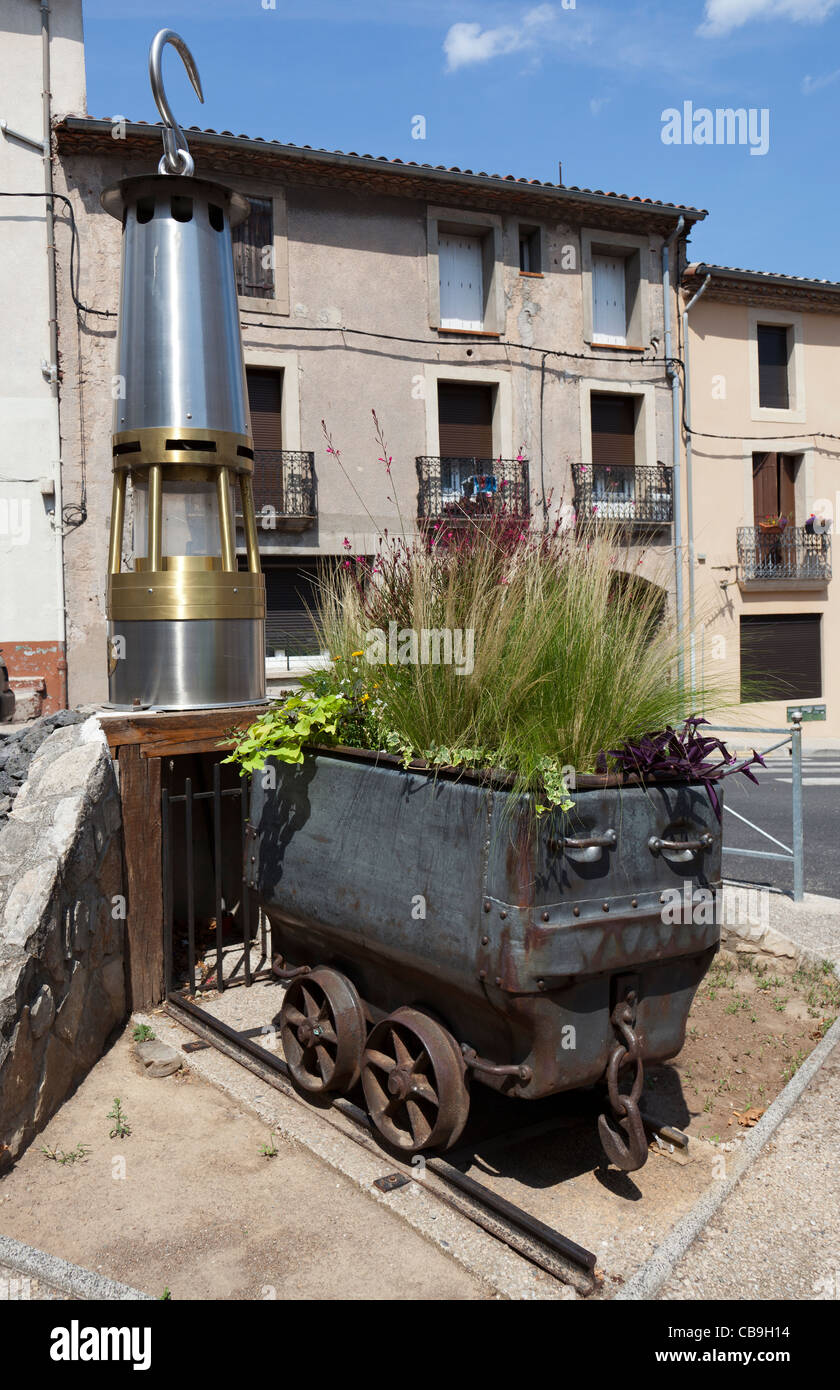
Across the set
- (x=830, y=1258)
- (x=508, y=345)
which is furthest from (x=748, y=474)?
(x=830, y=1258)

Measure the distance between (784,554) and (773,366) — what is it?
3843 millimetres

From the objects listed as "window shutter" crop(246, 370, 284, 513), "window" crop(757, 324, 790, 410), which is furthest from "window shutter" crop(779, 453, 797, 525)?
"window shutter" crop(246, 370, 284, 513)

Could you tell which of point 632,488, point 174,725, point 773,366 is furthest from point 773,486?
point 174,725

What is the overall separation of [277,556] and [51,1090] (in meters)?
12.3

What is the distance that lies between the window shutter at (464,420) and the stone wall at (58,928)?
1306 cm

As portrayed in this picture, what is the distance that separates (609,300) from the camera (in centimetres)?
1850

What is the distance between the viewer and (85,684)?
14367 mm

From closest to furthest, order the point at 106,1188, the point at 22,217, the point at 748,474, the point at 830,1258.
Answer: the point at 830,1258 < the point at 106,1188 < the point at 22,217 < the point at 748,474

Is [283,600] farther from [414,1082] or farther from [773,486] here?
[414,1082]

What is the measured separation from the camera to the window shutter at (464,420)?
17.3m

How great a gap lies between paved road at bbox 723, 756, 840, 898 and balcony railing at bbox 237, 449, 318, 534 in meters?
7.59

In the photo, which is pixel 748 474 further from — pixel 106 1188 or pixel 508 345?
pixel 106 1188

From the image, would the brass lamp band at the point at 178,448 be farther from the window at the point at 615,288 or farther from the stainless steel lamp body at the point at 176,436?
the window at the point at 615,288
